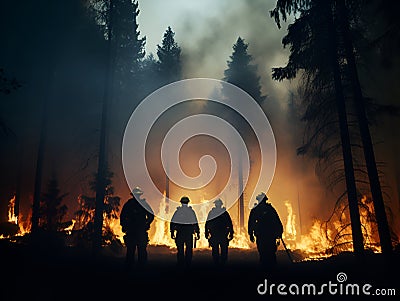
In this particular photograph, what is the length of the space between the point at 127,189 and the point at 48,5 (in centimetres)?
1744

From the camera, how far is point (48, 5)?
1950 cm

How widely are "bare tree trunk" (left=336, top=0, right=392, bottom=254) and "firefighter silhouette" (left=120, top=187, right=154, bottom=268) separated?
7.54m

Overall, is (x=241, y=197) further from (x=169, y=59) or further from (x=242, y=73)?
(x=169, y=59)

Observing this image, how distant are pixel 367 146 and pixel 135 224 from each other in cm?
833

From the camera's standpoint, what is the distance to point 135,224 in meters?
9.85

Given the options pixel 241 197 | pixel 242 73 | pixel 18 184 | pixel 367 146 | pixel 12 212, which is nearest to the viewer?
pixel 367 146

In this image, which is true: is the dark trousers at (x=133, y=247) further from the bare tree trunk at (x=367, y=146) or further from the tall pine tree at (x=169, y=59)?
the tall pine tree at (x=169, y=59)

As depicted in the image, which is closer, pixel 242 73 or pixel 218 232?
pixel 218 232

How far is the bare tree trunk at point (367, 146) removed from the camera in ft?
30.5

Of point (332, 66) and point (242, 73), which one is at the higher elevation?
point (242, 73)

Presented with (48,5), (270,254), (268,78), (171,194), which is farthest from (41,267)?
(268,78)

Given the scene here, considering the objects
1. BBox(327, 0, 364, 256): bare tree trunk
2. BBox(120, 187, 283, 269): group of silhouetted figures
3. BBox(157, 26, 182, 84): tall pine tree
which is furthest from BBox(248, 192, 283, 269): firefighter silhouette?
BBox(157, 26, 182, 84): tall pine tree

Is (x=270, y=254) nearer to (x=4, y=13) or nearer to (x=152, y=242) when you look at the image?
(x=152, y=242)

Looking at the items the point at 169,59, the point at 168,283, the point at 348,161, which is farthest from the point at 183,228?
the point at 169,59
